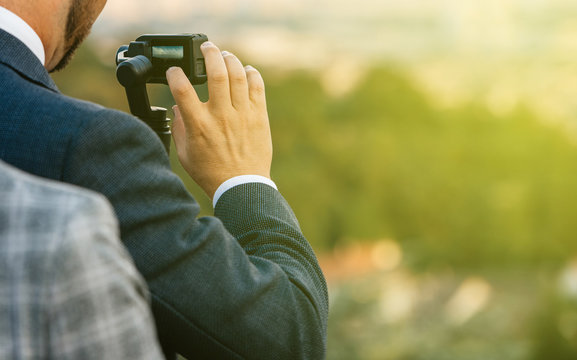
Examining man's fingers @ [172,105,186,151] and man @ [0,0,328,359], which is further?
man's fingers @ [172,105,186,151]

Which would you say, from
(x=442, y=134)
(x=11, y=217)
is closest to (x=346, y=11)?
(x=442, y=134)

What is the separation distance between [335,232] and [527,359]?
5.64 ft

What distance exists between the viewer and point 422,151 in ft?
18.9

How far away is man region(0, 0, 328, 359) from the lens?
0.87m

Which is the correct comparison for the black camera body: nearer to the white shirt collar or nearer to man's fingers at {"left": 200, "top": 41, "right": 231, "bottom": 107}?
man's fingers at {"left": 200, "top": 41, "right": 231, "bottom": 107}

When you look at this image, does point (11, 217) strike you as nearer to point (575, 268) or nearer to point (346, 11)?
point (346, 11)

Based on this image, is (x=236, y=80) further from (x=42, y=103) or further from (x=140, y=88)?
(x=42, y=103)

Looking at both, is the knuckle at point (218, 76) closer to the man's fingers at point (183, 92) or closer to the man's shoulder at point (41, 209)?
the man's fingers at point (183, 92)

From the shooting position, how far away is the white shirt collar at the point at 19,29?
1.00 meters

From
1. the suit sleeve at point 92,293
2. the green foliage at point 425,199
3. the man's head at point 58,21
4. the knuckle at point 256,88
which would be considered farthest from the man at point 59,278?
the green foliage at point 425,199

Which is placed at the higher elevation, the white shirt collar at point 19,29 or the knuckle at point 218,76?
the white shirt collar at point 19,29

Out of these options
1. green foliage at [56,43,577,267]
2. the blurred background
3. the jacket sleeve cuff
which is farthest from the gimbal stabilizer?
green foliage at [56,43,577,267]

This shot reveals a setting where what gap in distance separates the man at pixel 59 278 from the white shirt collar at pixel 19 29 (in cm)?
54

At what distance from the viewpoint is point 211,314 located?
934 millimetres
